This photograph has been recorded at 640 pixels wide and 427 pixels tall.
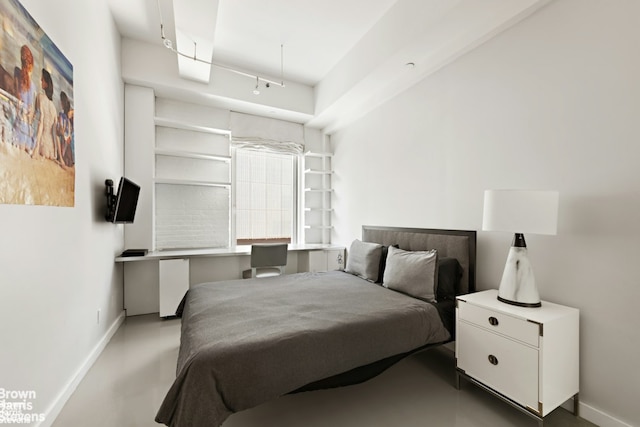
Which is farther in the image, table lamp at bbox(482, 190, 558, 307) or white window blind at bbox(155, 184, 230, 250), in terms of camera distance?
white window blind at bbox(155, 184, 230, 250)

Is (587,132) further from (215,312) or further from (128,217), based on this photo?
(128,217)

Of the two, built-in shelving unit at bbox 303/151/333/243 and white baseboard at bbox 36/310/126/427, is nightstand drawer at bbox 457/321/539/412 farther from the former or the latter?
built-in shelving unit at bbox 303/151/333/243

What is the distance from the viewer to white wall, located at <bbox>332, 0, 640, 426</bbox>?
153cm

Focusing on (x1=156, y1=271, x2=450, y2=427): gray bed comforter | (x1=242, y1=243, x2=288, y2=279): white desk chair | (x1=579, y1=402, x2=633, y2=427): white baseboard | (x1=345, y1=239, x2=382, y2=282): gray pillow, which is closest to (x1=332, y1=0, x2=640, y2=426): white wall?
(x1=579, y1=402, x2=633, y2=427): white baseboard

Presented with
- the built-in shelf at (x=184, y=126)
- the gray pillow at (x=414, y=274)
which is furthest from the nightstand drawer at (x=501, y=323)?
the built-in shelf at (x=184, y=126)

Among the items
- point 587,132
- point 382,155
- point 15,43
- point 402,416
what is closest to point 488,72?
point 587,132

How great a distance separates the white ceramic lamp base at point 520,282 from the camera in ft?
5.69

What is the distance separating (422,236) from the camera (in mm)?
2764

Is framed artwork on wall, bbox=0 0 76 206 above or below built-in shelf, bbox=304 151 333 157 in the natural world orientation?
below

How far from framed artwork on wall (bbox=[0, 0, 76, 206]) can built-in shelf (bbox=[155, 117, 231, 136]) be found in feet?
5.83

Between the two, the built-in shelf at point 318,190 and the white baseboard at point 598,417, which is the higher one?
the built-in shelf at point 318,190

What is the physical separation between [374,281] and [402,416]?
1278 millimetres

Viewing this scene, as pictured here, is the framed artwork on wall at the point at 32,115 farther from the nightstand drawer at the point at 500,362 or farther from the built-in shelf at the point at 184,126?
the nightstand drawer at the point at 500,362

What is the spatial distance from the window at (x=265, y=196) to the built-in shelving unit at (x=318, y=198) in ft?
0.78
